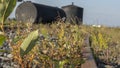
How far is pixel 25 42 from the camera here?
1681 mm

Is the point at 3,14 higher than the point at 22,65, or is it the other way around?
the point at 3,14

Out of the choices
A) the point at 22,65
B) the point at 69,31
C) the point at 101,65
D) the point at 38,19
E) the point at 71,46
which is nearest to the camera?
the point at 22,65

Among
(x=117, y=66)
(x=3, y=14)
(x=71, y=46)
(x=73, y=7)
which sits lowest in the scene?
(x=73, y=7)

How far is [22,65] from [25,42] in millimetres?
384

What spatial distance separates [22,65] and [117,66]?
4.59 meters

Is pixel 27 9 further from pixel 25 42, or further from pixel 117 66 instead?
pixel 25 42

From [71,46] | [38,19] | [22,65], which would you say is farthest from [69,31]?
[38,19]

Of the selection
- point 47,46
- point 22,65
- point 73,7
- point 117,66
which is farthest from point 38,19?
point 22,65

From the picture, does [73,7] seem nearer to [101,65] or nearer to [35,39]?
[101,65]

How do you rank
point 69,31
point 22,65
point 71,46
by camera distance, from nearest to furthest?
point 22,65, point 71,46, point 69,31

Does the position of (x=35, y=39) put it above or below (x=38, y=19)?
above

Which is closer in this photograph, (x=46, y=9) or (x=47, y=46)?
(x=47, y=46)

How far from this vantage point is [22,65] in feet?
6.69

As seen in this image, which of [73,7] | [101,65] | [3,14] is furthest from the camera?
[73,7]
